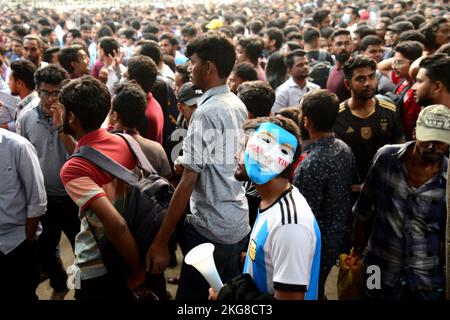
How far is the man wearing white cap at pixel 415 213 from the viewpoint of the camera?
2436 millimetres

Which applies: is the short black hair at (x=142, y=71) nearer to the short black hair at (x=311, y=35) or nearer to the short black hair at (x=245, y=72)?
the short black hair at (x=245, y=72)

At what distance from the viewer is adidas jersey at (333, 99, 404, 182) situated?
3.80 metres

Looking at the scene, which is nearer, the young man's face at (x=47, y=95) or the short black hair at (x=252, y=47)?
the young man's face at (x=47, y=95)

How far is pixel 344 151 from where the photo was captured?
3.13m

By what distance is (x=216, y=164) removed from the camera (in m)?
2.61

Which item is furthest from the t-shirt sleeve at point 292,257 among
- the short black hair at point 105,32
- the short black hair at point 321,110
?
the short black hair at point 105,32

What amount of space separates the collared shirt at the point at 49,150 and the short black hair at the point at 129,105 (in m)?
0.83

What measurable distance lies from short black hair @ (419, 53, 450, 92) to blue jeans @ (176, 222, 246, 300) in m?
1.80

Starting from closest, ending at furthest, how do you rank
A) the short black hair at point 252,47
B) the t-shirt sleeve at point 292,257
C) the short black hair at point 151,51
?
the t-shirt sleeve at point 292,257 < the short black hair at point 151,51 < the short black hair at point 252,47

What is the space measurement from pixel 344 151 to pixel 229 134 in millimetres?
928

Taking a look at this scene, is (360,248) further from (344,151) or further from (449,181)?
(449,181)

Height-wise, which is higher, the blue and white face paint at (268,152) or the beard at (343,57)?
the blue and white face paint at (268,152)

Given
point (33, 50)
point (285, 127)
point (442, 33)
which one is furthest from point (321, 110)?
point (33, 50)

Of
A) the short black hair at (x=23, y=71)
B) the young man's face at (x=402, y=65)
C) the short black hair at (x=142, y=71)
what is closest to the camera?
the short black hair at (x=142, y=71)
